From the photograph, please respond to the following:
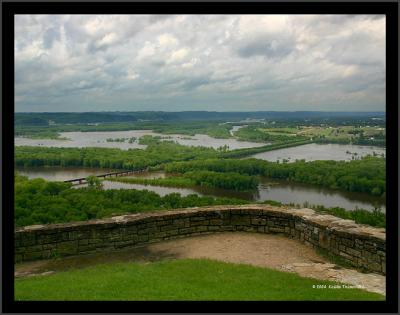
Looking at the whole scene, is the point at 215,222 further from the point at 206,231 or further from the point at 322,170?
the point at 322,170

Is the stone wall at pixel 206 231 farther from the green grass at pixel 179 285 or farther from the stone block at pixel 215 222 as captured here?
the green grass at pixel 179 285

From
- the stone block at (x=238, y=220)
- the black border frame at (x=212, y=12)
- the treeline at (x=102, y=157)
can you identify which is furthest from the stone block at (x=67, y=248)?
the treeline at (x=102, y=157)

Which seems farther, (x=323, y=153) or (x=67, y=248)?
(x=323, y=153)

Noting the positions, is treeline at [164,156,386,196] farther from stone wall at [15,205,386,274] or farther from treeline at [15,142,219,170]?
stone wall at [15,205,386,274]

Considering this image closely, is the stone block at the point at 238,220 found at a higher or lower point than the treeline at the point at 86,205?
higher

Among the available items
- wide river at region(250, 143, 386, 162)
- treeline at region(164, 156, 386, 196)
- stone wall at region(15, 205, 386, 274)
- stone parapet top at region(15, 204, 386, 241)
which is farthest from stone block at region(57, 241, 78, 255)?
wide river at region(250, 143, 386, 162)

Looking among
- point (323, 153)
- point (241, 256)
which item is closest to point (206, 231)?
point (241, 256)
